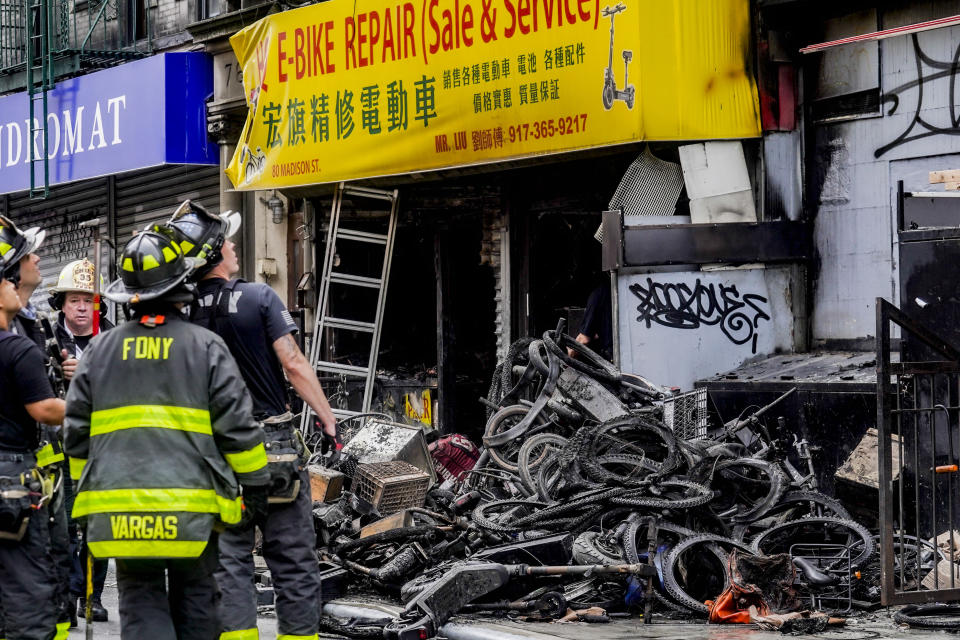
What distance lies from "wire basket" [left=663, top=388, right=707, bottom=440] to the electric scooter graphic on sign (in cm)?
231

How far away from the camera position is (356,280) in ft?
52.2

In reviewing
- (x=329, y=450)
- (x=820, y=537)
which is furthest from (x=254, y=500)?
(x=329, y=450)

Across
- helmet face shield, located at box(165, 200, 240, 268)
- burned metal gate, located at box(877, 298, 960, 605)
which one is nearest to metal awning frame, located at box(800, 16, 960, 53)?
burned metal gate, located at box(877, 298, 960, 605)

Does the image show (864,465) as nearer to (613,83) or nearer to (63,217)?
(613,83)

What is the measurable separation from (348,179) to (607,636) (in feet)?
25.8

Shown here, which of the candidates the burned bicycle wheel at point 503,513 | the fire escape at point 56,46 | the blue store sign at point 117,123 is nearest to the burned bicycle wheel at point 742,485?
the burned bicycle wheel at point 503,513

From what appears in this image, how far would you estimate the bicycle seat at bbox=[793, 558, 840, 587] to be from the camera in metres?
8.29

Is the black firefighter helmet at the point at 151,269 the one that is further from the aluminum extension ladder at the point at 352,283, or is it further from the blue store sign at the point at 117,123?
the blue store sign at the point at 117,123

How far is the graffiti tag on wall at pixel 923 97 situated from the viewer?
10.9 m

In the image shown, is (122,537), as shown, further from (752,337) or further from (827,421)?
(752,337)

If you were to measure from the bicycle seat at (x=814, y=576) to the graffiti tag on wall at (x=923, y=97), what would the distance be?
13.1 feet

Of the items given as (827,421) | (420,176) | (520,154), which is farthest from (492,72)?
(827,421)

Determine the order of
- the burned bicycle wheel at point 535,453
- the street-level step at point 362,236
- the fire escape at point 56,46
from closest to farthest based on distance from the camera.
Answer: the burned bicycle wheel at point 535,453 < the street-level step at point 362,236 < the fire escape at point 56,46

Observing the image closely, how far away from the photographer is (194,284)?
7133 mm
